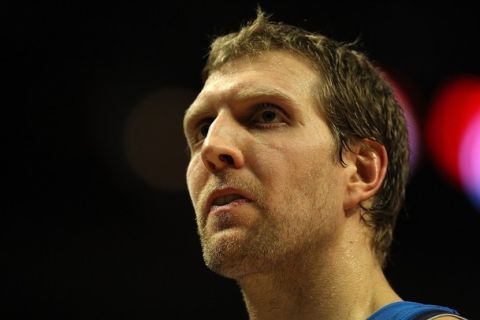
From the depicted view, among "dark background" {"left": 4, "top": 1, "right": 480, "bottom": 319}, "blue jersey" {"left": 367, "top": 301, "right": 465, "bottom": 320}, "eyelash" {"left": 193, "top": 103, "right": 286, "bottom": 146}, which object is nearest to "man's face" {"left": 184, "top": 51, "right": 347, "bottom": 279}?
"eyelash" {"left": 193, "top": 103, "right": 286, "bottom": 146}

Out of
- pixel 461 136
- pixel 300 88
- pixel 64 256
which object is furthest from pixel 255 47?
pixel 64 256

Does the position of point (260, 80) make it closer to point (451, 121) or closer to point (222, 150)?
point (222, 150)

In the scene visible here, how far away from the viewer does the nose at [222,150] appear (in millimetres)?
1420

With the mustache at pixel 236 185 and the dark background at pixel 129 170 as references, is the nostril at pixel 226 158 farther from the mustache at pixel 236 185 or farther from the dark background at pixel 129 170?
the dark background at pixel 129 170

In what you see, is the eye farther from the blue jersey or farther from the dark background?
the dark background

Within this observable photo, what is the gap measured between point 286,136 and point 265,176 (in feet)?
0.40

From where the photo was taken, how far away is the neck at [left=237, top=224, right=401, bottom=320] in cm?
144

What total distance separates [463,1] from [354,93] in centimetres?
195

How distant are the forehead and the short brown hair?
30 mm

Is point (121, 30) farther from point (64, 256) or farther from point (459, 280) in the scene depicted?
point (459, 280)

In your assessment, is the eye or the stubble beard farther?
the eye

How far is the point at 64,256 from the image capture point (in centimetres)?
375

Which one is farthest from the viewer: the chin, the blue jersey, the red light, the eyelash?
the red light

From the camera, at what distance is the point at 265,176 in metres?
1.41
